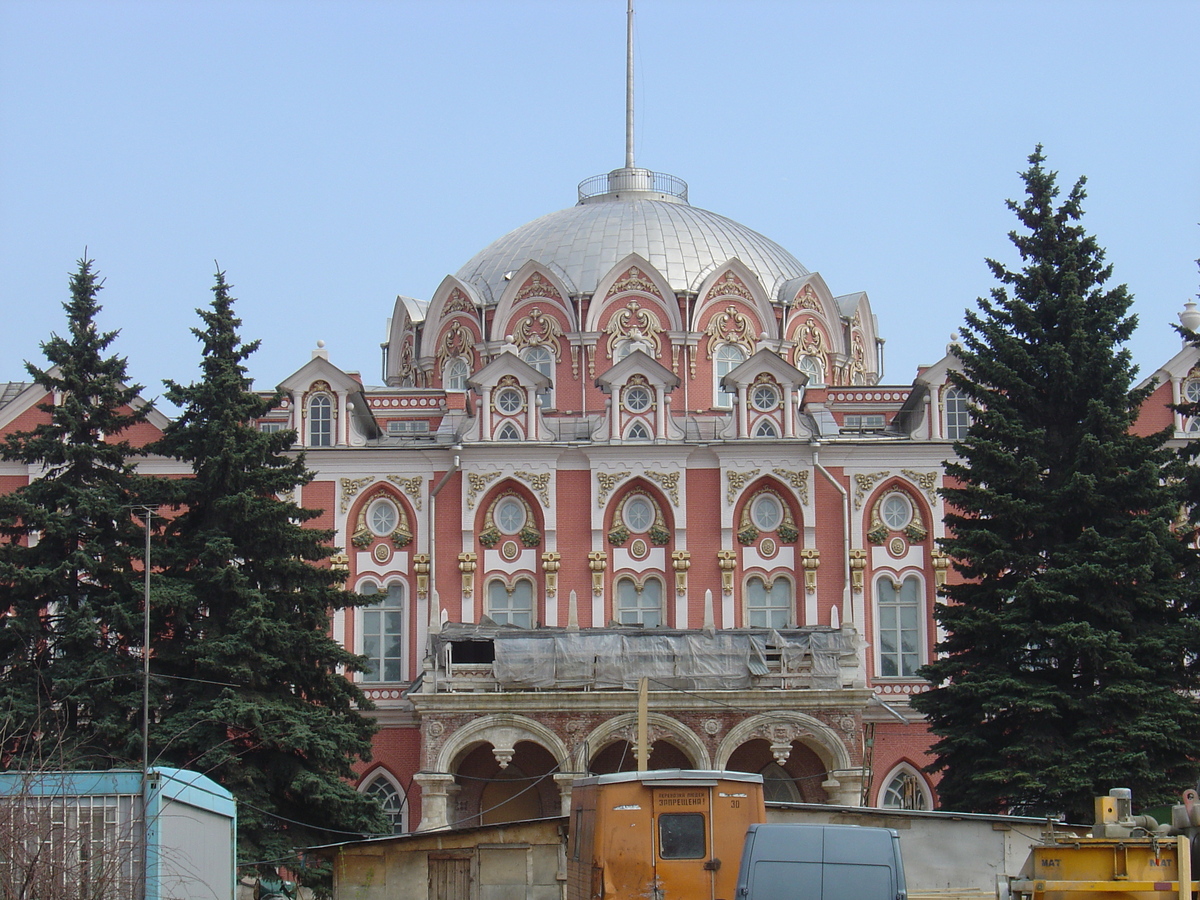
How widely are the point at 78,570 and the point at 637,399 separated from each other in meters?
18.4

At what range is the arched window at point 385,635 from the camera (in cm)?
5053

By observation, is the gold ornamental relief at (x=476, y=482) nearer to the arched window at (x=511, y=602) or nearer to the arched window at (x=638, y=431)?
the arched window at (x=511, y=602)

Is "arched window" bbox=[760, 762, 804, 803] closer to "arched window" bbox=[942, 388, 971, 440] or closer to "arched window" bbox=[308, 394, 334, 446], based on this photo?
"arched window" bbox=[942, 388, 971, 440]

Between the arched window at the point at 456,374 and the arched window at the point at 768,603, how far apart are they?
12.0 m

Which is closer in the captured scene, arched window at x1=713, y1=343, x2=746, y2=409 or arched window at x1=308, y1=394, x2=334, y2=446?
arched window at x1=308, y1=394, x2=334, y2=446

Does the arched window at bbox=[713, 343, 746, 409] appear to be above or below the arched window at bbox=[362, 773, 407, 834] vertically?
above

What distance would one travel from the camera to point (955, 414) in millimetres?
52750

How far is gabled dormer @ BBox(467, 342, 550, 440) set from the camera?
170 ft

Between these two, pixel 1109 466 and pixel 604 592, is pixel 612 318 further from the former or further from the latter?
pixel 1109 466

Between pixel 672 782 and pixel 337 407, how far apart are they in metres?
29.1

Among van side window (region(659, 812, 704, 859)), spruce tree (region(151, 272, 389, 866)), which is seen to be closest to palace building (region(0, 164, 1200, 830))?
spruce tree (region(151, 272, 389, 866))

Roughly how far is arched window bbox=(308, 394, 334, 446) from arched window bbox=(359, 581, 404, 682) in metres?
4.28

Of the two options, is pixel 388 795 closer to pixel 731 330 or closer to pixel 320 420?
pixel 320 420

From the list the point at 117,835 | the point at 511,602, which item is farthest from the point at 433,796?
the point at 117,835
